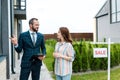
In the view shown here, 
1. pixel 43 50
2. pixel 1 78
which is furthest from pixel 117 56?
pixel 43 50

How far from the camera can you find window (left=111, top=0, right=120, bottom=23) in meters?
31.3

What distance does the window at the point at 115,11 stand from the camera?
103 ft

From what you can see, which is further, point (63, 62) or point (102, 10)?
point (102, 10)

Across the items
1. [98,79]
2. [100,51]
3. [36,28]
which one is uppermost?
[36,28]

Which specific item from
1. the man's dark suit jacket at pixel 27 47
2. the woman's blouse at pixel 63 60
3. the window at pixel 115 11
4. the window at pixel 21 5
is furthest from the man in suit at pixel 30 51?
the window at pixel 115 11

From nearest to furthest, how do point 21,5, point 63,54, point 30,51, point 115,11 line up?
point 63,54 < point 30,51 < point 21,5 < point 115,11

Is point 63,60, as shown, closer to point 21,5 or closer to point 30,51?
point 30,51

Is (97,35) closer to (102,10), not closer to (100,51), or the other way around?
(102,10)

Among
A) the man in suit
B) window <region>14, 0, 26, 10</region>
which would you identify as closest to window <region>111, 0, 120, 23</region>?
window <region>14, 0, 26, 10</region>

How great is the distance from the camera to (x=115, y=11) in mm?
31500

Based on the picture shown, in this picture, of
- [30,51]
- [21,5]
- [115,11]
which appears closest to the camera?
[30,51]

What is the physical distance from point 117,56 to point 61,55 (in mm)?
10957

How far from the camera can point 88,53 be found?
16703mm

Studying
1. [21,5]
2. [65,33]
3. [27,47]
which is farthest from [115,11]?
[65,33]
